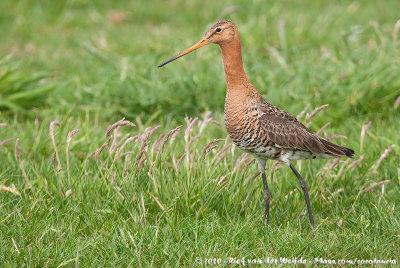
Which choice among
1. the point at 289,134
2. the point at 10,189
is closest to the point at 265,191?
the point at 289,134

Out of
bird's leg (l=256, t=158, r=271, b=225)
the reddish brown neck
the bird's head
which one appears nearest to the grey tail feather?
bird's leg (l=256, t=158, r=271, b=225)

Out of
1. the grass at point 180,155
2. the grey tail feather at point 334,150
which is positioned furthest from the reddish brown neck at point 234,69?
the grey tail feather at point 334,150

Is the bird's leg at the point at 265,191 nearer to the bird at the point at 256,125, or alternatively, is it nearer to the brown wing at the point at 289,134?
the bird at the point at 256,125

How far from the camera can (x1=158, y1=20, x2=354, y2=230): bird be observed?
436 cm

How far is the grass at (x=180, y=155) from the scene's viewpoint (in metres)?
3.96

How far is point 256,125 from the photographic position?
436cm

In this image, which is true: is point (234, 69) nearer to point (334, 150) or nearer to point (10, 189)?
point (334, 150)

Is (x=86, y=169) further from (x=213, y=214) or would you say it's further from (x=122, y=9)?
(x=122, y=9)

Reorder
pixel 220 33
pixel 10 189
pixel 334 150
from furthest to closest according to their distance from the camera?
pixel 334 150, pixel 220 33, pixel 10 189

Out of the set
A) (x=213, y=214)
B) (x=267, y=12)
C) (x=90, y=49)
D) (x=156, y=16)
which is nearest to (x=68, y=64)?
(x=90, y=49)

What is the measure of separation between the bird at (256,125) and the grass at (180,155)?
0.81ft

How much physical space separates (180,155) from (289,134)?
3.93ft

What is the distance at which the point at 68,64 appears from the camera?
8.42 meters

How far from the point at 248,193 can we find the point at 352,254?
1.00 meters
